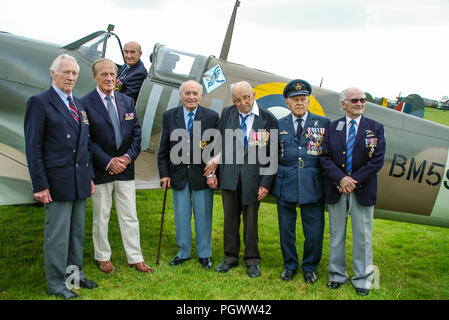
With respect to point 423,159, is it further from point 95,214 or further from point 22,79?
point 22,79

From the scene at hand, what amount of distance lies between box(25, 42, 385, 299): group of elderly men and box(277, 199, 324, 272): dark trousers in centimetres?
1

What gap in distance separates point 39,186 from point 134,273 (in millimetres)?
1523

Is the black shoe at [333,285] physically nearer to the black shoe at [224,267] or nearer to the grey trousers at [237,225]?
the grey trousers at [237,225]

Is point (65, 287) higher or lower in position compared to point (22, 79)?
lower

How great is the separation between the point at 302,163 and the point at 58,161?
239cm

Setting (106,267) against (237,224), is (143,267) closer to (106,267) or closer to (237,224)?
(106,267)

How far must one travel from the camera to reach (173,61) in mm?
4965

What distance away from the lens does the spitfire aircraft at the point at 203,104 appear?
13.6ft

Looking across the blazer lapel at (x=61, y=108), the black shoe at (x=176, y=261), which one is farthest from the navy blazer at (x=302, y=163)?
the blazer lapel at (x=61, y=108)

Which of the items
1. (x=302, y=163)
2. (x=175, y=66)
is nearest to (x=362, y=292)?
(x=302, y=163)

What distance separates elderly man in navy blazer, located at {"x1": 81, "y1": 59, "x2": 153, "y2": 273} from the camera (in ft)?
12.4

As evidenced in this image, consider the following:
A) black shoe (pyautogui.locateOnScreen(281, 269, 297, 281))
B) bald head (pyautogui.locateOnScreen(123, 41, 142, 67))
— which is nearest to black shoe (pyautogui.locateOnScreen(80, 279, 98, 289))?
black shoe (pyautogui.locateOnScreen(281, 269, 297, 281))

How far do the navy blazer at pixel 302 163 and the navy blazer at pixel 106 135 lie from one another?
63.7 inches
